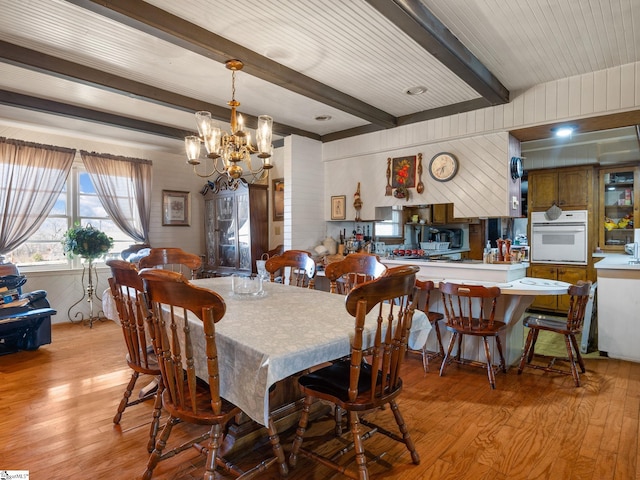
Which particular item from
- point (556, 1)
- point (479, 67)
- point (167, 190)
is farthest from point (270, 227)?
point (556, 1)

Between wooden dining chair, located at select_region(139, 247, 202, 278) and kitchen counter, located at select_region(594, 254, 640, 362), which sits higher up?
wooden dining chair, located at select_region(139, 247, 202, 278)

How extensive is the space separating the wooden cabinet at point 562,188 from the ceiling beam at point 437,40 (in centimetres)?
322

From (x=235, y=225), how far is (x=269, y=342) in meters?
4.20

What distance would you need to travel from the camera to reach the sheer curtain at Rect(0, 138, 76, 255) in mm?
4488

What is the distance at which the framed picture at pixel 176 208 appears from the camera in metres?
5.96

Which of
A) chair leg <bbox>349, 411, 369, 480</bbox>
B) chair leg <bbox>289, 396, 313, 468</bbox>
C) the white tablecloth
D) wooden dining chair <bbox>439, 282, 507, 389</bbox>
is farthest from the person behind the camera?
wooden dining chair <bbox>439, 282, 507, 389</bbox>

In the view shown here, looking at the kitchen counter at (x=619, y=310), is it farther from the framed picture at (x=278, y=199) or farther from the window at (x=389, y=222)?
the framed picture at (x=278, y=199)

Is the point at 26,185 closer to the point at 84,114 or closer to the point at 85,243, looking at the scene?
the point at 85,243

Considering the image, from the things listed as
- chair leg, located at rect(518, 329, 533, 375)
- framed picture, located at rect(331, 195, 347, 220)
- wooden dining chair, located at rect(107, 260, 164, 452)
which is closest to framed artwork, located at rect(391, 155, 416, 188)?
framed picture, located at rect(331, 195, 347, 220)

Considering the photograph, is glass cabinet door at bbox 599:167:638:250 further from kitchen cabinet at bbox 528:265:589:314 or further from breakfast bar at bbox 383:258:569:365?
breakfast bar at bbox 383:258:569:365

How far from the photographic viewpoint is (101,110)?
4148mm

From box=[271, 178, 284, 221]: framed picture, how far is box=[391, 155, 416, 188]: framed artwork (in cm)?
168

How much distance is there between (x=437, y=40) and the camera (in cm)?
247

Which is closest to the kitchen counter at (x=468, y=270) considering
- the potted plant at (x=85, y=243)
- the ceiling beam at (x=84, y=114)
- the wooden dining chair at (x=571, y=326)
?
the wooden dining chair at (x=571, y=326)
